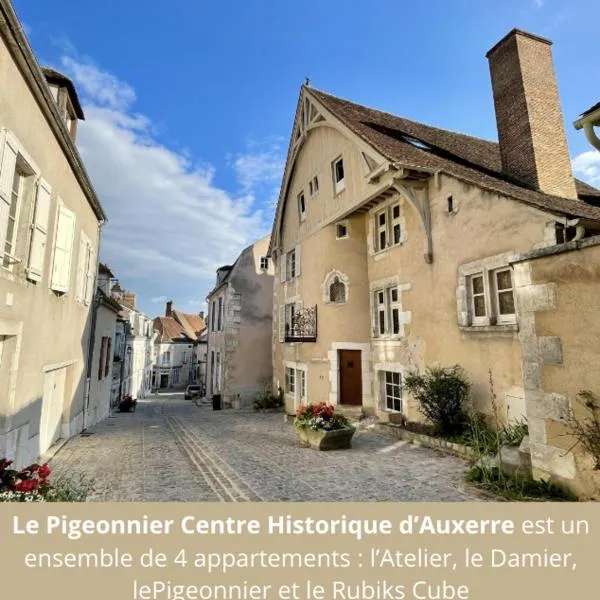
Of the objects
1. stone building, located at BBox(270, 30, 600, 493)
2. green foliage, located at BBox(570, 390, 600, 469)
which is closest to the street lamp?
stone building, located at BBox(270, 30, 600, 493)

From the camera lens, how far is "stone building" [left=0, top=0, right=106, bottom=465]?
459cm

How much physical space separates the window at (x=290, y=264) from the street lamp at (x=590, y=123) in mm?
10571

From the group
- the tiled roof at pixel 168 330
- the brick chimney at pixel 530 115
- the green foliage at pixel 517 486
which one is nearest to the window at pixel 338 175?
the brick chimney at pixel 530 115

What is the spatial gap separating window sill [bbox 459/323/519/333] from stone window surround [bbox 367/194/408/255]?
3.12m

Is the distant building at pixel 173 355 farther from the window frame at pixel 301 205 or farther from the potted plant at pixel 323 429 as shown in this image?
the potted plant at pixel 323 429

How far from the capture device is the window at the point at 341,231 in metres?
11.7

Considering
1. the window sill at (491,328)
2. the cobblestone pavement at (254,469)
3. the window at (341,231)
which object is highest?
the window at (341,231)

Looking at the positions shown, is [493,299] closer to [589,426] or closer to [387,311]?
[387,311]

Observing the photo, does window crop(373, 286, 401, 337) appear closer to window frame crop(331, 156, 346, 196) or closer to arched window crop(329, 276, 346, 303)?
arched window crop(329, 276, 346, 303)

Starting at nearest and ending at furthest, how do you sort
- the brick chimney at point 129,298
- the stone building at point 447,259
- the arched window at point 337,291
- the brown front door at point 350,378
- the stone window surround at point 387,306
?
the stone building at point 447,259
the stone window surround at point 387,306
the brown front door at point 350,378
the arched window at point 337,291
the brick chimney at point 129,298

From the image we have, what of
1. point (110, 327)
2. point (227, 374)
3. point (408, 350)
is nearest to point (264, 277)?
point (227, 374)

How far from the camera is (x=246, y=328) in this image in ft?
58.3

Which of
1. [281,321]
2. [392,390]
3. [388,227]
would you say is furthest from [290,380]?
[388,227]

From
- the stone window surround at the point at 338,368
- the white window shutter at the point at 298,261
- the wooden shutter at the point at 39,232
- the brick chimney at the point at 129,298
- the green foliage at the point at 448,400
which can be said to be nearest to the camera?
the wooden shutter at the point at 39,232
